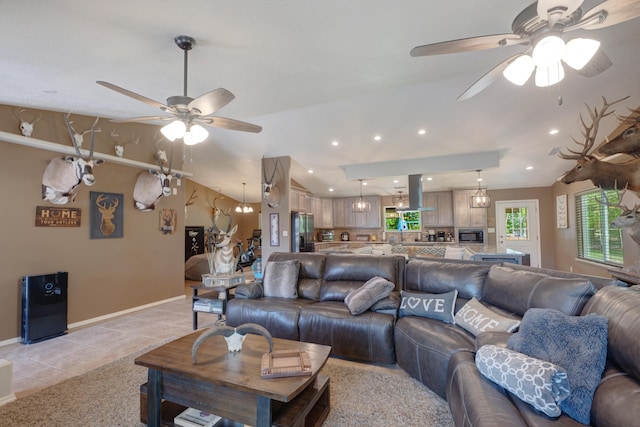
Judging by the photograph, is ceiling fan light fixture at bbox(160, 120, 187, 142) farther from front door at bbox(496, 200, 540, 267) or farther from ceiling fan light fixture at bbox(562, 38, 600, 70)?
front door at bbox(496, 200, 540, 267)

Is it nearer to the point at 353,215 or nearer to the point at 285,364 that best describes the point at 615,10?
the point at 285,364

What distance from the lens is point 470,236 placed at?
8.30 m

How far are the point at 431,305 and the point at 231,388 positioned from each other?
1861 mm

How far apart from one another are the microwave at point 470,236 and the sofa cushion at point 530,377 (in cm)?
744

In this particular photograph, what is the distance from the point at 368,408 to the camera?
2125 mm

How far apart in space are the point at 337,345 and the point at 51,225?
4012mm

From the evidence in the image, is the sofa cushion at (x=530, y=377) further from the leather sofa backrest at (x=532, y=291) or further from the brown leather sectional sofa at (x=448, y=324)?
the leather sofa backrest at (x=532, y=291)

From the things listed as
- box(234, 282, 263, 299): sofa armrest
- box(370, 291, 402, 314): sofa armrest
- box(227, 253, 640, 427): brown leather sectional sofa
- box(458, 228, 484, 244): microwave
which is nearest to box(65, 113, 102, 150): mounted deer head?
box(234, 282, 263, 299): sofa armrest

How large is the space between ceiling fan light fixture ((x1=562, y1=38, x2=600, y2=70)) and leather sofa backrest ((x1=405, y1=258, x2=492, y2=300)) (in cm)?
182

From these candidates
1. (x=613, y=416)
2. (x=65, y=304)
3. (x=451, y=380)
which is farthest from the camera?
(x=65, y=304)

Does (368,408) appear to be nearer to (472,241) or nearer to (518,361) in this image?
(518,361)

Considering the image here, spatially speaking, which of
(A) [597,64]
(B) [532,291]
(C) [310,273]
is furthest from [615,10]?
(C) [310,273]

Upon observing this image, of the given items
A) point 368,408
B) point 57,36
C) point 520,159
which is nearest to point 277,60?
point 57,36

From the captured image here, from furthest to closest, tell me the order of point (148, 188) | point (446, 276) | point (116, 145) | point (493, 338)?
point (148, 188)
point (116, 145)
point (446, 276)
point (493, 338)
